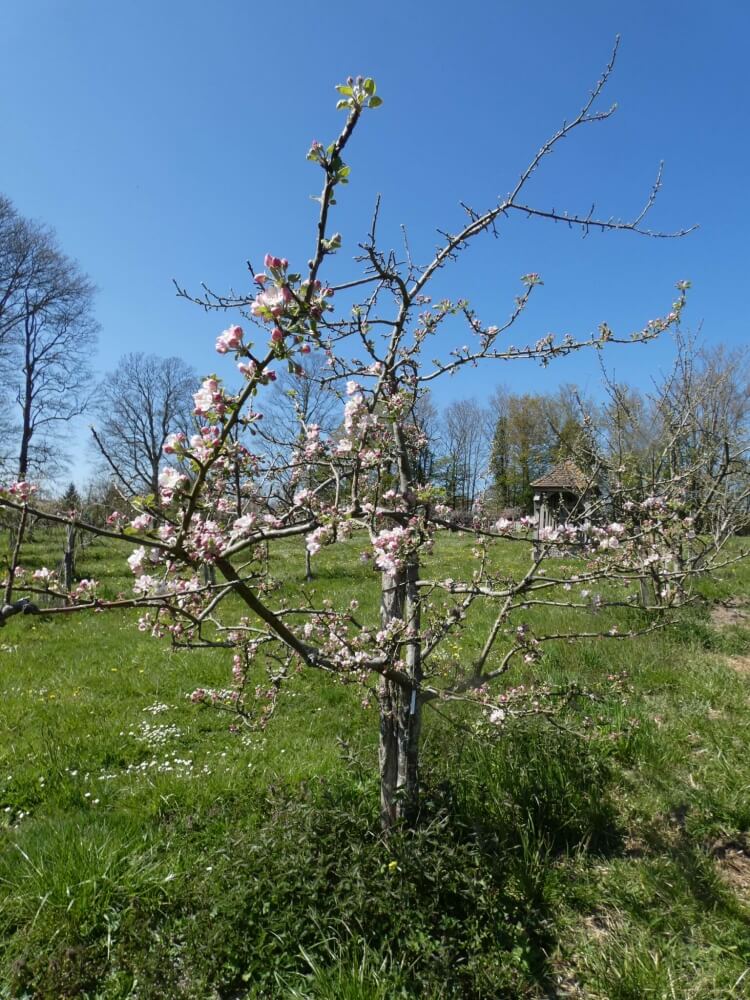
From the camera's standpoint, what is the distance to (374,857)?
8.92 ft

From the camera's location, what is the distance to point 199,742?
15.3 feet

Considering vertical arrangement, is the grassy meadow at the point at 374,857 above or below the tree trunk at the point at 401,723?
below

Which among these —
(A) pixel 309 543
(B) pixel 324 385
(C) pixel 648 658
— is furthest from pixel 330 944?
(C) pixel 648 658

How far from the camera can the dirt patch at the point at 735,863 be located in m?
2.85

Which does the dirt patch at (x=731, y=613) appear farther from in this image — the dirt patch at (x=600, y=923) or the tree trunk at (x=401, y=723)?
the tree trunk at (x=401, y=723)

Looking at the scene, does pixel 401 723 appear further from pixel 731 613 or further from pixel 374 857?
pixel 731 613

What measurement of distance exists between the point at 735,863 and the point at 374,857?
2.06 m

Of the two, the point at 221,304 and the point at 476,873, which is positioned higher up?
the point at 221,304

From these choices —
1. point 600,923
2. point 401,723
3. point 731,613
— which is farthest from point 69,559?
point 731,613

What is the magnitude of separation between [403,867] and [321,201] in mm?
2906

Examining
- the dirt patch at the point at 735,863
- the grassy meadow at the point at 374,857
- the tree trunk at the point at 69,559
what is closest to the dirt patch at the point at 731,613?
the grassy meadow at the point at 374,857

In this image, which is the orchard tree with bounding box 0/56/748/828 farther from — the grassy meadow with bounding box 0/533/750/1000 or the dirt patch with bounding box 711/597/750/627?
the dirt patch with bounding box 711/597/750/627

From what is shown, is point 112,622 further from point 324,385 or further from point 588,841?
point 588,841

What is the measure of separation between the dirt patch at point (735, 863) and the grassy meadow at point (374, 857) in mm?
14
